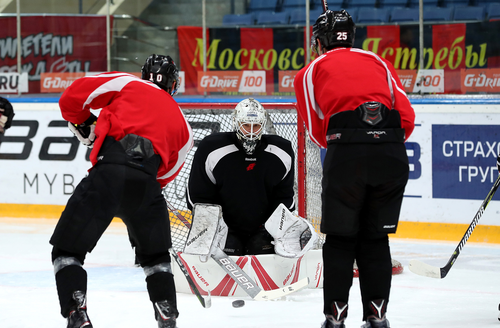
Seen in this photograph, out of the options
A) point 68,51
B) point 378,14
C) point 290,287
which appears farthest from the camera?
point 68,51

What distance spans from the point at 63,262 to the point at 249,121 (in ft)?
3.75

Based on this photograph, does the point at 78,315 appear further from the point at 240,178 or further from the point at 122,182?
the point at 240,178

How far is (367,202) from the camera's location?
198 centimetres

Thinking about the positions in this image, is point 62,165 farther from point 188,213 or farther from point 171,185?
point 188,213

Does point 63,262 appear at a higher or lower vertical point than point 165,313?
higher

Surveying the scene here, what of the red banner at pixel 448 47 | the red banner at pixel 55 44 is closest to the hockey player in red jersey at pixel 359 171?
the red banner at pixel 448 47

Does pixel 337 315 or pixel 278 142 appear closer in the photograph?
pixel 337 315


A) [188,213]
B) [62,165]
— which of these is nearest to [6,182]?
[62,165]

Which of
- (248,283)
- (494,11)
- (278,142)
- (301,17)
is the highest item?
(494,11)

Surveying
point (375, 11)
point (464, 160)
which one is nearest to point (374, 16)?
point (375, 11)

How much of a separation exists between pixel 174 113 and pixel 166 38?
13.5 ft

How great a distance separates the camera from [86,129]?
86.0 inches

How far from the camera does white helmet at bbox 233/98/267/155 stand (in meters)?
2.77

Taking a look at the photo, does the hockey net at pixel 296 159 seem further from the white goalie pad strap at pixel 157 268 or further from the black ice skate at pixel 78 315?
the black ice skate at pixel 78 315
